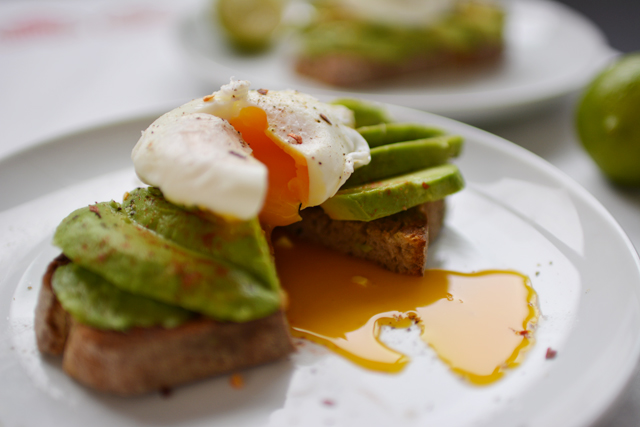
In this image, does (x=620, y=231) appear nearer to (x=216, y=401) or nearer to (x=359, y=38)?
(x=216, y=401)

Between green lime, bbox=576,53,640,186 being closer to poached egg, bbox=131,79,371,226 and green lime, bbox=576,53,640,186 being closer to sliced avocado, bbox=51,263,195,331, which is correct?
poached egg, bbox=131,79,371,226

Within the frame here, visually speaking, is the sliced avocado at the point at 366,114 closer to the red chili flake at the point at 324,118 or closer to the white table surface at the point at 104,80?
the red chili flake at the point at 324,118

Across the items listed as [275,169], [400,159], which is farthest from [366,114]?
[275,169]

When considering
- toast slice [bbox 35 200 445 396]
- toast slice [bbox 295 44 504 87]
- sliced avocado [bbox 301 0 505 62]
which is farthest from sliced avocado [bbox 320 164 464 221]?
sliced avocado [bbox 301 0 505 62]

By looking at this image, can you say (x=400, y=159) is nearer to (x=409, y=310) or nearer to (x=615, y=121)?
(x=409, y=310)

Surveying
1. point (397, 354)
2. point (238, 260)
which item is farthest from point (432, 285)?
point (238, 260)

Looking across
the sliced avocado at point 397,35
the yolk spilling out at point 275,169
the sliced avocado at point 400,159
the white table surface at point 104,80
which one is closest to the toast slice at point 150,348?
the yolk spilling out at point 275,169
